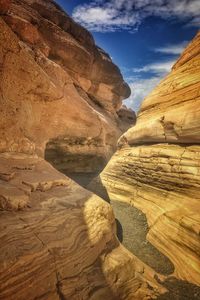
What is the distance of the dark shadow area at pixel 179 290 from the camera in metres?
3.61

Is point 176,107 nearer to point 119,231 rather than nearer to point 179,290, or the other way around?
point 119,231

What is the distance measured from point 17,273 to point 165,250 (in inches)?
143

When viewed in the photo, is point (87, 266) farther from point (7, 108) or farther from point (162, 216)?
point (7, 108)

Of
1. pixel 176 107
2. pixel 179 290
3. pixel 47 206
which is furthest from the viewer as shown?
pixel 176 107

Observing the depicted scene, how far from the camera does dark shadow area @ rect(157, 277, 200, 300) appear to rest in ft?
11.8

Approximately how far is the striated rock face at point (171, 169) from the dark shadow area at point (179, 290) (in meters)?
0.03

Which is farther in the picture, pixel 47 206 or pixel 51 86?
pixel 51 86

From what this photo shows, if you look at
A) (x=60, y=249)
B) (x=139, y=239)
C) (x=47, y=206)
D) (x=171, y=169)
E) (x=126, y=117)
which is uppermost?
(x=126, y=117)

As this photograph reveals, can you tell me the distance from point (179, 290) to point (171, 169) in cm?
300

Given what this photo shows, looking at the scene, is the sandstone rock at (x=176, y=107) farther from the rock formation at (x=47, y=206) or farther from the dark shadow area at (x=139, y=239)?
the rock formation at (x=47, y=206)

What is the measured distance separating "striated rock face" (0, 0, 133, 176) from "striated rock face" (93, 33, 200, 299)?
8.86ft

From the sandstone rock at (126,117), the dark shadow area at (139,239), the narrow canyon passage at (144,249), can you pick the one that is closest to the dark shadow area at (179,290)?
the narrow canyon passage at (144,249)

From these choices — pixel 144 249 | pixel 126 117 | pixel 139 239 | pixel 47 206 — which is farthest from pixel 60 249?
pixel 126 117

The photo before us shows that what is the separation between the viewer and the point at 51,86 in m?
7.88
